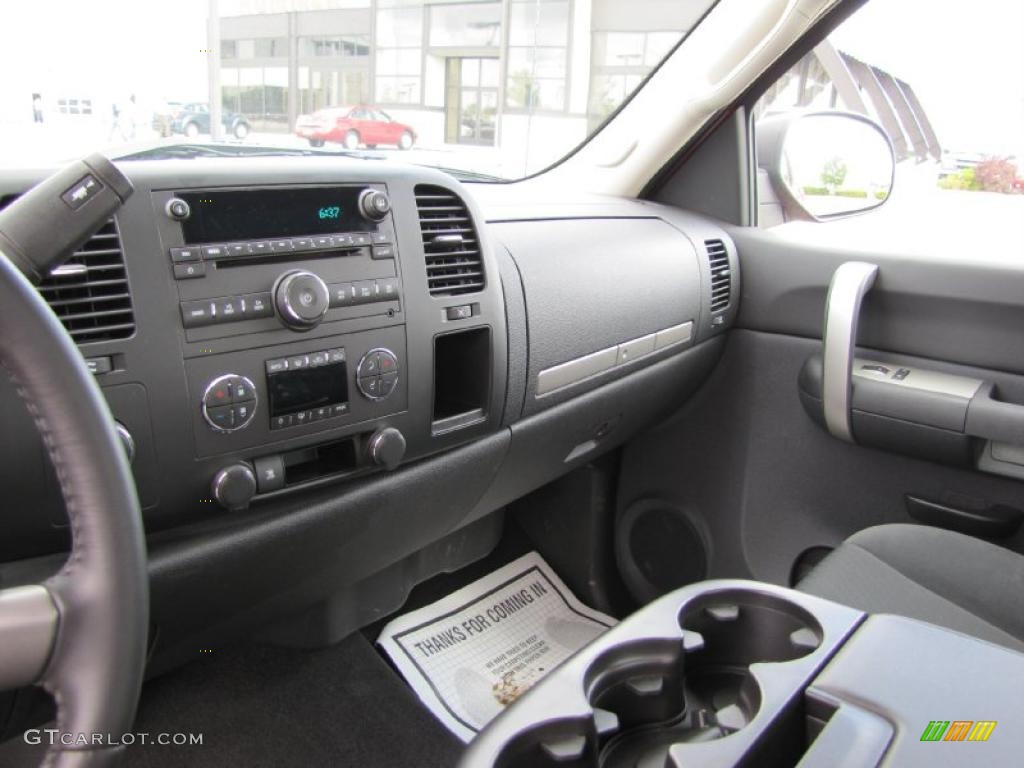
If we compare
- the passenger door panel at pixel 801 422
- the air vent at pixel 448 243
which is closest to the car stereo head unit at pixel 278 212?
the air vent at pixel 448 243

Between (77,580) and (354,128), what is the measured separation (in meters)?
1.10

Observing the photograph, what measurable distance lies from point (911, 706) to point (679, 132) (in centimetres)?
148

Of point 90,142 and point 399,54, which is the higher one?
point 399,54

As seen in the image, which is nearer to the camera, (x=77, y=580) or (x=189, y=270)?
(x=77, y=580)

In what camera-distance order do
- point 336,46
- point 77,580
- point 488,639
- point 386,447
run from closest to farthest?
1. point 77,580
2. point 386,447
3. point 336,46
4. point 488,639

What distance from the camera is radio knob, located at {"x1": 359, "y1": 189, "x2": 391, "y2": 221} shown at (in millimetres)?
1104

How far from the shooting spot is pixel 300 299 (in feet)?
3.29

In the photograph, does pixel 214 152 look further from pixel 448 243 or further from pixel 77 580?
pixel 77 580

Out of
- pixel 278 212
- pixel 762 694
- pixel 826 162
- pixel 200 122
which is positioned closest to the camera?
pixel 762 694

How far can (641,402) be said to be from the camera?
73.2 inches

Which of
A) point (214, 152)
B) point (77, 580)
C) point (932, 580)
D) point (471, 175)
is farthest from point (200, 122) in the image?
point (932, 580)

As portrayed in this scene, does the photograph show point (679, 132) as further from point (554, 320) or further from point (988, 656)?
point (988, 656)

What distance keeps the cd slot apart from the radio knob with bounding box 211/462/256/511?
0.73 feet

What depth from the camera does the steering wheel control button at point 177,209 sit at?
0.93 metres
